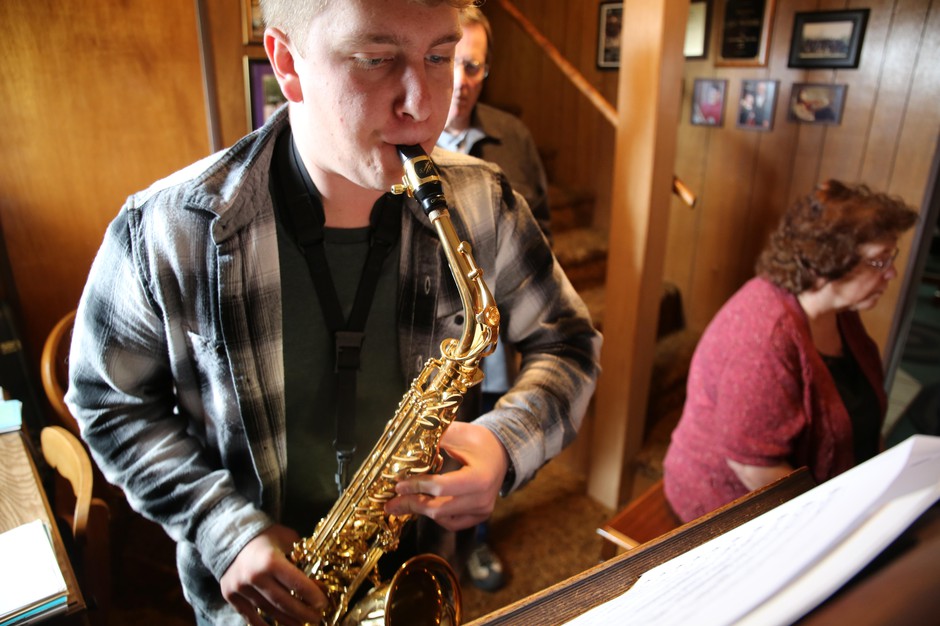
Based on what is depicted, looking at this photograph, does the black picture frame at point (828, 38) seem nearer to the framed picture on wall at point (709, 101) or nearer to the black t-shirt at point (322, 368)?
the framed picture on wall at point (709, 101)

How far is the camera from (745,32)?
3062mm

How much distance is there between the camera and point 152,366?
1.00 metres

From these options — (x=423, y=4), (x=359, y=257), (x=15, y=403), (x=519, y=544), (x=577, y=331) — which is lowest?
(x=519, y=544)

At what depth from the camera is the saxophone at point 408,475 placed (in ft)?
3.15

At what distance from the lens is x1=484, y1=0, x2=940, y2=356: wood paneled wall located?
8.64ft

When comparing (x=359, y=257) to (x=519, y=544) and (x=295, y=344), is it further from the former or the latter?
(x=519, y=544)

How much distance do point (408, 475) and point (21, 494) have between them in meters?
0.90

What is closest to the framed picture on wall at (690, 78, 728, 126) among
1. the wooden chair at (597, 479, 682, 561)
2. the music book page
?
the wooden chair at (597, 479, 682, 561)

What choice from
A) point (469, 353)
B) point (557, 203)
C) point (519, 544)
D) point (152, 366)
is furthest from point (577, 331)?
point (557, 203)

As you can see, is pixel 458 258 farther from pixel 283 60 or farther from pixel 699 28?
pixel 699 28

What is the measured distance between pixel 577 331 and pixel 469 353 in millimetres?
298

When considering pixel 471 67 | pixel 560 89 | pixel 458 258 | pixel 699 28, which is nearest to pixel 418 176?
pixel 458 258

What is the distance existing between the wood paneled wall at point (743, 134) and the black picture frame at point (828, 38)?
0.03m

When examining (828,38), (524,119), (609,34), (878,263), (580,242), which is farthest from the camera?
(524,119)
